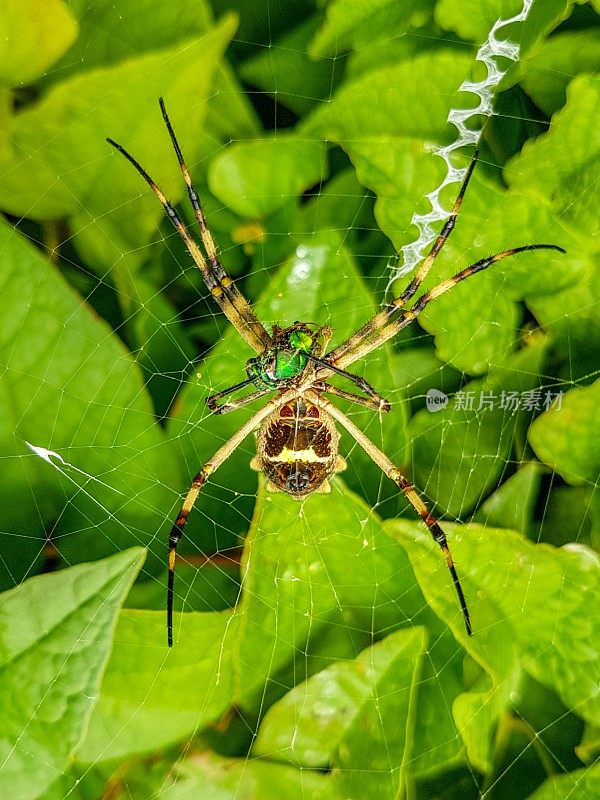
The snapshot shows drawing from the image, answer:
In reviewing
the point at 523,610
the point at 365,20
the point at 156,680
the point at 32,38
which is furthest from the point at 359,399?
the point at 32,38

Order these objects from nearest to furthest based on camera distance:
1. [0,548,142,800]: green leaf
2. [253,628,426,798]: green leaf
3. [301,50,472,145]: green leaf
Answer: [0,548,142,800]: green leaf → [253,628,426,798]: green leaf → [301,50,472,145]: green leaf

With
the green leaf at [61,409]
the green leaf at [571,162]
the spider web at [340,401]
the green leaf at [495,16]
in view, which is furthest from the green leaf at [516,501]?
the green leaf at [495,16]

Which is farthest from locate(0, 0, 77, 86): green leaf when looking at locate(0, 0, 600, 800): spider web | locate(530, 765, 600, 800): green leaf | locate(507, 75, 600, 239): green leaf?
locate(530, 765, 600, 800): green leaf

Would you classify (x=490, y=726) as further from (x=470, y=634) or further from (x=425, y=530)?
(x=425, y=530)

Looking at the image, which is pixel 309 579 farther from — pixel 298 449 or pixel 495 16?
pixel 495 16

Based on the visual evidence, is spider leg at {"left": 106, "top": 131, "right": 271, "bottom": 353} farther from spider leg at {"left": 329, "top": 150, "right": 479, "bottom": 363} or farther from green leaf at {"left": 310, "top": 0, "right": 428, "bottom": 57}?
green leaf at {"left": 310, "top": 0, "right": 428, "bottom": 57}

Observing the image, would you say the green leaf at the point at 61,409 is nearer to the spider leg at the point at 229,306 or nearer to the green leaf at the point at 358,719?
the spider leg at the point at 229,306
